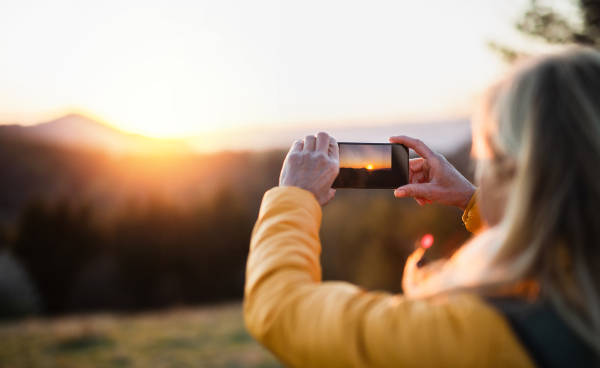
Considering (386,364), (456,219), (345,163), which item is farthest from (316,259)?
(456,219)

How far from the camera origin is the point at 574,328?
733mm

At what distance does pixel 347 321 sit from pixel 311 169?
1.98 feet

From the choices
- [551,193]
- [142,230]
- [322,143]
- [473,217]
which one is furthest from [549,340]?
[142,230]

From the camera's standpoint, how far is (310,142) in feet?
4.85

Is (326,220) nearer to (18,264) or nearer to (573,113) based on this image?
(18,264)

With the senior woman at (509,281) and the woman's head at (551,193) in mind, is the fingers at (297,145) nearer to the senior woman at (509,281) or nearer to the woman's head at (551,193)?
the senior woman at (509,281)

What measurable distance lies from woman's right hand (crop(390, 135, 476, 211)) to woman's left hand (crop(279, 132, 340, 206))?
2.60ft

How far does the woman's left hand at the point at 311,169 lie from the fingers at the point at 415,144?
32.9 inches

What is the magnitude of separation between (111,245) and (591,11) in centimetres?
3767

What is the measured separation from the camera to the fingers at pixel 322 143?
146 centimetres

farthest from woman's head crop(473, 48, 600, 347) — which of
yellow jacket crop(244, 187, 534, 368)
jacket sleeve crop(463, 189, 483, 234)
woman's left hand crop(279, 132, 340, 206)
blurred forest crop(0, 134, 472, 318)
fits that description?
blurred forest crop(0, 134, 472, 318)

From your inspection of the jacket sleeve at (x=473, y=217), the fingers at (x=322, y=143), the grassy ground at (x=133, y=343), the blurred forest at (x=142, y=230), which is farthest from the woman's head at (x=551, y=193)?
the blurred forest at (x=142, y=230)

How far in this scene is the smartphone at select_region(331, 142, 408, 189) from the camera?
82.9 inches

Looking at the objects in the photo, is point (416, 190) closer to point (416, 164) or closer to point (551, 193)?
point (416, 164)
